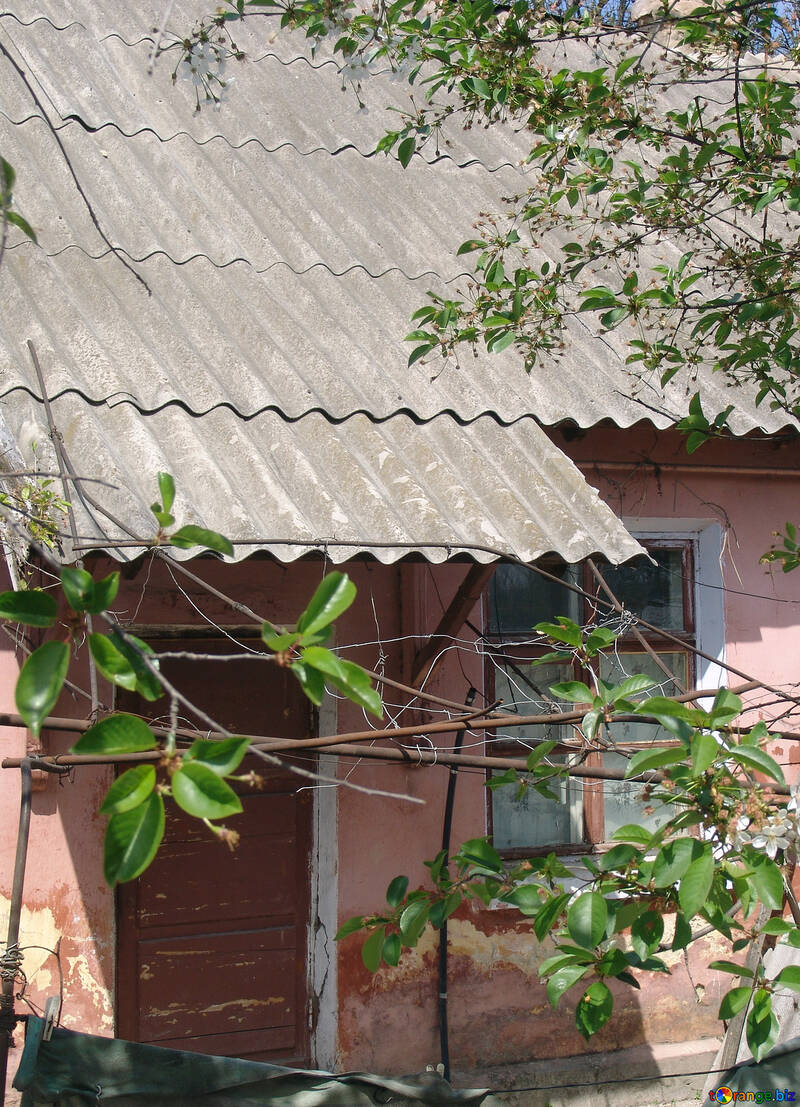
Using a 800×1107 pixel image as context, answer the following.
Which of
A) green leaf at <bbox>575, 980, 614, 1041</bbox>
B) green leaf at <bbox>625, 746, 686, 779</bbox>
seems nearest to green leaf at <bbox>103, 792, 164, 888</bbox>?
green leaf at <bbox>625, 746, 686, 779</bbox>

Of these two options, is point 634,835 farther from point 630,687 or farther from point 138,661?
point 138,661

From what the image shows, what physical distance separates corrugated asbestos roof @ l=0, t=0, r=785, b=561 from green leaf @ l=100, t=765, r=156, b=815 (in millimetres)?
1729

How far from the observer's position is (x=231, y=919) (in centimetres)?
451

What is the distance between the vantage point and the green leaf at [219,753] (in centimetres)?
134

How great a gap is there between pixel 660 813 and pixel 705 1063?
118 cm

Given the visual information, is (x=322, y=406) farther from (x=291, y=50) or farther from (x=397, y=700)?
(x=291, y=50)

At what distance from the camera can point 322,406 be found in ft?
12.6

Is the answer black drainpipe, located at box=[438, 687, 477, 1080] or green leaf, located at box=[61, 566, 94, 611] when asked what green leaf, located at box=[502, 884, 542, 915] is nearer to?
green leaf, located at box=[61, 566, 94, 611]

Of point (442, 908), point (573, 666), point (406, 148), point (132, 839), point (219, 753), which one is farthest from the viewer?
point (573, 666)

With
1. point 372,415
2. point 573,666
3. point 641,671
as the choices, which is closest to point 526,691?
point 573,666

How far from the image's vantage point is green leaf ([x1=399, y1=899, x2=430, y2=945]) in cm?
238

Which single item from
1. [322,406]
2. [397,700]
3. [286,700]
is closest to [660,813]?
[397,700]

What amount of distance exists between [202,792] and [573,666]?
3.83 metres

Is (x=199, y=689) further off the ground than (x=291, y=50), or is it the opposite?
(x=291, y=50)
